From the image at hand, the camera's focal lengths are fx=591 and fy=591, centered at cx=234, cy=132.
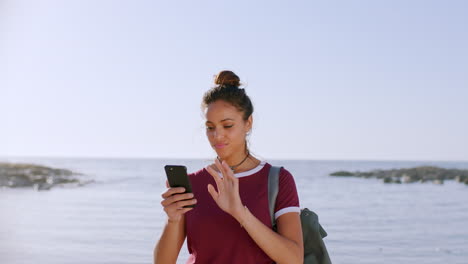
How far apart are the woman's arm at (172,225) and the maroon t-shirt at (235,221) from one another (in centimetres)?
6

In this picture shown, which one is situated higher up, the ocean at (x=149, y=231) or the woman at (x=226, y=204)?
the woman at (x=226, y=204)

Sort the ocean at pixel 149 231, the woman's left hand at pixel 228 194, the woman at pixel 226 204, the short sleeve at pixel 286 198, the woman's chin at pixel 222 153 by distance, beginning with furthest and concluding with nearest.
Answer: the ocean at pixel 149 231, the woman's chin at pixel 222 153, the short sleeve at pixel 286 198, the woman at pixel 226 204, the woman's left hand at pixel 228 194

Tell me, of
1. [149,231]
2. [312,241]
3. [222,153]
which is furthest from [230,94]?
→ [149,231]

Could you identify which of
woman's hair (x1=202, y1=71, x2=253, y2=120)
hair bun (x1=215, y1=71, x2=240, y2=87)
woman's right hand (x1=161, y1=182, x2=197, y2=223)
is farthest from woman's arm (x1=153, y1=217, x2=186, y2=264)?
hair bun (x1=215, y1=71, x2=240, y2=87)

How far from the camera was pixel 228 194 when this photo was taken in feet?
7.90

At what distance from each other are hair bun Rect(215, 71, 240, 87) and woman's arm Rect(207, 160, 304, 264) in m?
0.53

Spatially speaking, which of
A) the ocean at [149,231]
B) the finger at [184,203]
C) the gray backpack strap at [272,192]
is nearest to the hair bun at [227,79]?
the gray backpack strap at [272,192]

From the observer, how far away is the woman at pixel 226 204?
249 cm

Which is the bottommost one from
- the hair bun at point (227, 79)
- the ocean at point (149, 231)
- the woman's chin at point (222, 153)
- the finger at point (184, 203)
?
the ocean at point (149, 231)

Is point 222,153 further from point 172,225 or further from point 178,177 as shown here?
point 172,225

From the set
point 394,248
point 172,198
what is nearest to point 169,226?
point 172,198

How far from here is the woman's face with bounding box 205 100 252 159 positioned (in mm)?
2674

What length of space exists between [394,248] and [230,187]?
9.44m

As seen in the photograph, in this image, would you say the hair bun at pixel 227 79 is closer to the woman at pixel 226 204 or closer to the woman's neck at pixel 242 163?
the woman at pixel 226 204
